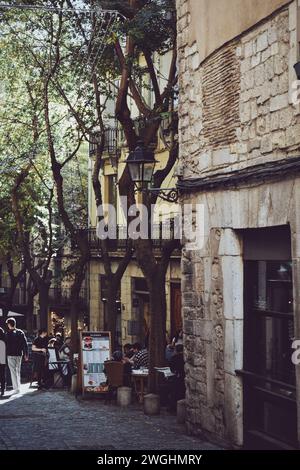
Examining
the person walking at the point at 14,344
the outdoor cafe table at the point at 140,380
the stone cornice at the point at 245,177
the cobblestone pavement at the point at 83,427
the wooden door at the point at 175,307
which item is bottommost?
the cobblestone pavement at the point at 83,427

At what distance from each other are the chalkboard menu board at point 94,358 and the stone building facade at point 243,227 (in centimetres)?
557

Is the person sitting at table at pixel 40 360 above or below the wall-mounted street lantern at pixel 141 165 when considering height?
below

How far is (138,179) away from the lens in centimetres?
1739

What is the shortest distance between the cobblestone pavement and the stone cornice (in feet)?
11.4

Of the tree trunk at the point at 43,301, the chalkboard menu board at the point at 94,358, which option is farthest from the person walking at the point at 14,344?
the tree trunk at the point at 43,301

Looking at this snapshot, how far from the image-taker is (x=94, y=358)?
20922mm

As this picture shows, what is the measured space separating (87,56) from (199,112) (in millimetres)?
9648

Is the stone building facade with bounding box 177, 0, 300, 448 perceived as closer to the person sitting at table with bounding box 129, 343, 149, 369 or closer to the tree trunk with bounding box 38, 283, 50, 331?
the person sitting at table with bounding box 129, 343, 149, 369

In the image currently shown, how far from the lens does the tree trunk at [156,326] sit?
19.3 metres

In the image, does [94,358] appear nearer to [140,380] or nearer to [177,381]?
[140,380]

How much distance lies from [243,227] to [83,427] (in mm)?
4751

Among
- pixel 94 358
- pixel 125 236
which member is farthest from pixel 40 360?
pixel 125 236

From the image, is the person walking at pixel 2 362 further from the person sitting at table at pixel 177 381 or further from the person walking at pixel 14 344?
the person sitting at table at pixel 177 381
